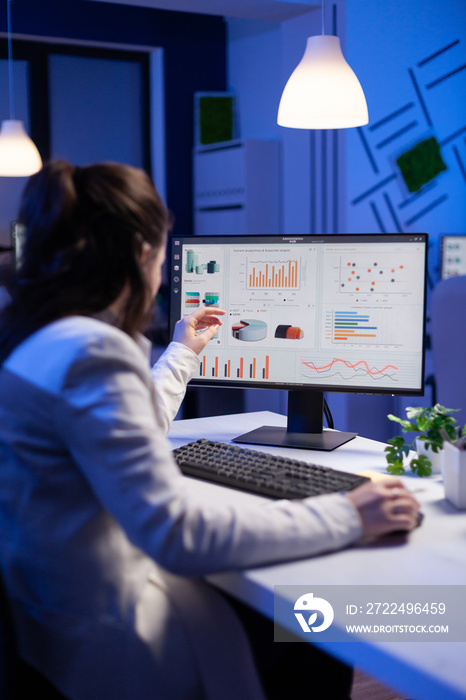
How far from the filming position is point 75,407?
36.7 inches

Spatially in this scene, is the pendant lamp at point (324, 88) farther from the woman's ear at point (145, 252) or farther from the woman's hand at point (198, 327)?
the woman's ear at point (145, 252)

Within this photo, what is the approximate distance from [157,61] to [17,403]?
5.07 metres

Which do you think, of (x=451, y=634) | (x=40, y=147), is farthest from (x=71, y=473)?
(x=40, y=147)

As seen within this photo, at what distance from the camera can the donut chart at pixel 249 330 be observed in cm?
179

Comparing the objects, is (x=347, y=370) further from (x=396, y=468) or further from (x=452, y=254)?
(x=452, y=254)

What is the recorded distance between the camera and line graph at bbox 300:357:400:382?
1697 millimetres

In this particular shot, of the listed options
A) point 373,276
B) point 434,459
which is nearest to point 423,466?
point 434,459

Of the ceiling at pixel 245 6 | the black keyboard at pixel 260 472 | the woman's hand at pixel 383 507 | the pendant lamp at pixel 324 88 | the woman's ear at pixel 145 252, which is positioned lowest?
the black keyboard at pixel 260 472

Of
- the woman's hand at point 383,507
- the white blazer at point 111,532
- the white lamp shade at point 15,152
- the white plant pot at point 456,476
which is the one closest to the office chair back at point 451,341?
the white plant pot at point 456,476

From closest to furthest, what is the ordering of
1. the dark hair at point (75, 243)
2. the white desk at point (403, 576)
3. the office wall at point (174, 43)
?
the white desk at point (403, 576)
the dark hair at point (75, 243)
the office wall at point (174, 43)

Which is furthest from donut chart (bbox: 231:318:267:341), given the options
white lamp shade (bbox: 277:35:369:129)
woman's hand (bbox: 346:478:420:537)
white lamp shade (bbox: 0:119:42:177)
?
white lamp shade (bbox: 0:119:42:177)

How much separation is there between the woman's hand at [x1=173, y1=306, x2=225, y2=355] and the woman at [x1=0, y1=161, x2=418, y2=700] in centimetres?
66

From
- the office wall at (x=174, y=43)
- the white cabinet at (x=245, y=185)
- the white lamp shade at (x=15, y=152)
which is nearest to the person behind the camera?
the white lamp shade at (x=15, y=152)

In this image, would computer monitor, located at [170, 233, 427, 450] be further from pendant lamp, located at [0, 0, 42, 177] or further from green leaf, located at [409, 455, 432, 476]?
pendant lamp, located at [0, 0, 42, 177]
